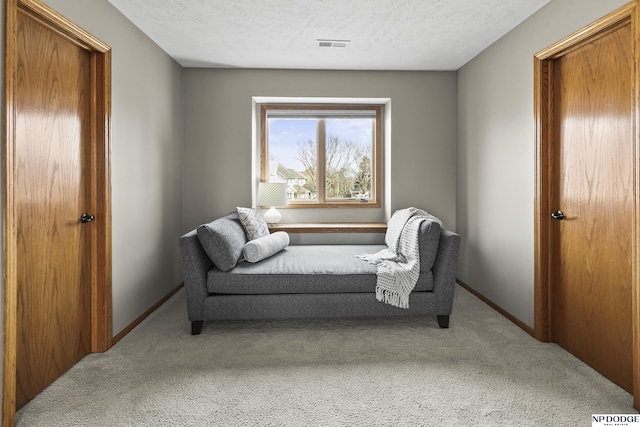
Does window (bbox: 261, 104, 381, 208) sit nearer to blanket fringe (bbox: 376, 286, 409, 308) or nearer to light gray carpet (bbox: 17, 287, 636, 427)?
blanket fringe (bbox: 376, 286, 409, 308)

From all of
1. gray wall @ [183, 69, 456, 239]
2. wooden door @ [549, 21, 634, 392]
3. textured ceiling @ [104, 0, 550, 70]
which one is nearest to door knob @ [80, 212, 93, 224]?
textured ceiling @ [104, 0, 550, 70]

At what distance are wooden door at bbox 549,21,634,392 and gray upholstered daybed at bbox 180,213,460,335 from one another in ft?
2.53

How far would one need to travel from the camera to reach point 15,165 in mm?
1793

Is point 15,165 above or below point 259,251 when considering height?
above

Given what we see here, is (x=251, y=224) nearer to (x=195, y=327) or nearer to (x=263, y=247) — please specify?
(x=263, y=247)

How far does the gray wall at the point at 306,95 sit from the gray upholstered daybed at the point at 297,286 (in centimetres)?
134

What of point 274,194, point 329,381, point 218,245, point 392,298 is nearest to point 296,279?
point 218,245

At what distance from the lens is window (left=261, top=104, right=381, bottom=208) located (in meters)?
4.66

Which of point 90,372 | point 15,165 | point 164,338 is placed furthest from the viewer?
point 164,338

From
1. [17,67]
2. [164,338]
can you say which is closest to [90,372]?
[164,338]

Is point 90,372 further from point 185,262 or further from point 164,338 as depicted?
point 185,262

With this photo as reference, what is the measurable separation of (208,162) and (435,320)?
291 cm

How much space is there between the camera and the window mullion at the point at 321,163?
4.69 meters

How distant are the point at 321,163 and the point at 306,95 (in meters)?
0.87
